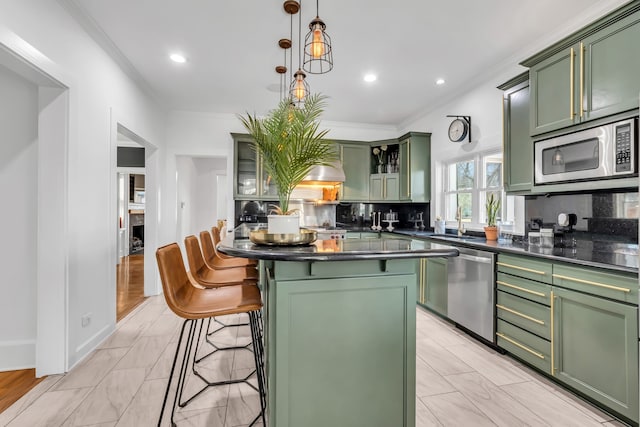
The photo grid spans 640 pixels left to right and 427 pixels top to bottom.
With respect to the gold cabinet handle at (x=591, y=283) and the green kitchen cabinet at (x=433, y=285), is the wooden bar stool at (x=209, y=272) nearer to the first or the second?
the green kitchen cabinet at (x=433, y=285)

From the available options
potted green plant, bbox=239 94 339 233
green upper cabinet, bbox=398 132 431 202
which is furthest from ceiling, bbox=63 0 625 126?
potted green plant, bbox=239 94 339 233

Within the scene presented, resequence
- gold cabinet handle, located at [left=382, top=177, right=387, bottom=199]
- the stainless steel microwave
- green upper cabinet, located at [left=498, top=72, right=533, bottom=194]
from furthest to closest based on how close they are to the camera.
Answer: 1. gold cabinet handle, located at [left=382, top=177, right=387, bottom=199]
2. green upper cabinet, located at [left=498, top=72, right=533, bottom=194]
3. the stainless steel microwave

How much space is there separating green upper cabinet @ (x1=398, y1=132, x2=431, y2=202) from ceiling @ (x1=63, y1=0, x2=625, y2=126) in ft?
2.43

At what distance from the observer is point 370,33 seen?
2818 millimetres

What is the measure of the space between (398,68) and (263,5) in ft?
5.62

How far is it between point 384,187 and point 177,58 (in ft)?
11.5

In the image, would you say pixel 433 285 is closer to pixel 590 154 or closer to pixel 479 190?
pixel 479 190

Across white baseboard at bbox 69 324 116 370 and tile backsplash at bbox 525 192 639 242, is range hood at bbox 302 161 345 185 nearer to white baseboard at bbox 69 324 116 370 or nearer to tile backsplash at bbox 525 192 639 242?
tile backsplash at bbox 525 192 639 242

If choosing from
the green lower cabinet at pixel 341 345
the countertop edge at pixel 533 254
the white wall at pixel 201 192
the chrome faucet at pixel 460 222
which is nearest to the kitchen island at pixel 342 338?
the green lower cabinet at pixel 341 345

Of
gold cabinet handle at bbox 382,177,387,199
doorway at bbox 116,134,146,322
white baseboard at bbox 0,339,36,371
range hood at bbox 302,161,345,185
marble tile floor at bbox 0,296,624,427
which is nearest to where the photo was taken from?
marble tile floor at bbox 0,296,624,427

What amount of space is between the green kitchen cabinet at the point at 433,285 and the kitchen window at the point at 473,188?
79 centimetres

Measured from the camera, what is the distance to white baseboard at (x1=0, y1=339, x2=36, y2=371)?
93.5 inches

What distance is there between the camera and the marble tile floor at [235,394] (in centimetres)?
184

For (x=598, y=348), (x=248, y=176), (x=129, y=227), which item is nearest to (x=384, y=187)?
(x=248, y=176)
